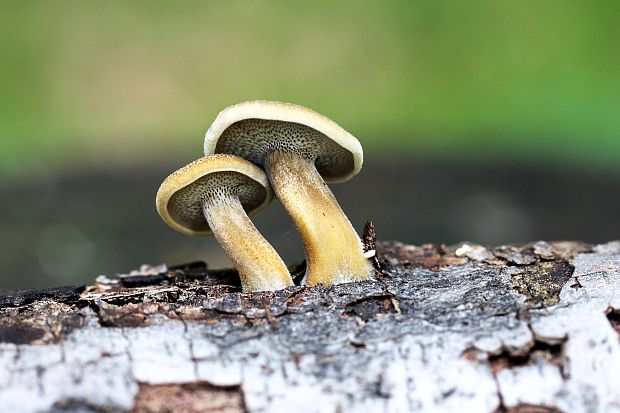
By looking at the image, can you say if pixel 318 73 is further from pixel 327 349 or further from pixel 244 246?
pixel 327 349

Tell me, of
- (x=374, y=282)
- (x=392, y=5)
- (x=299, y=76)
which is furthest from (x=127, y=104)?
(x=374, y=282)

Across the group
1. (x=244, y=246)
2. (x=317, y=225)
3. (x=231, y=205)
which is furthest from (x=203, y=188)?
(x=317, y=225)

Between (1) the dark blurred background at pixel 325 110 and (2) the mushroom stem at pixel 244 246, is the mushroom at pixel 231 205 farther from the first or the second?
(1) the dark blurred background at pixel 325 110

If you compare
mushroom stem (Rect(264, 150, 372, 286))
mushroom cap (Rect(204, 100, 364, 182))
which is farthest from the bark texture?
mushroom cap (Rect(204, 100, 364, 182))

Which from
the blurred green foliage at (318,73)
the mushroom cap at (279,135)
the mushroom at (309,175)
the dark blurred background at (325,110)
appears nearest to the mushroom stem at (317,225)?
the mushroom at (309,175)

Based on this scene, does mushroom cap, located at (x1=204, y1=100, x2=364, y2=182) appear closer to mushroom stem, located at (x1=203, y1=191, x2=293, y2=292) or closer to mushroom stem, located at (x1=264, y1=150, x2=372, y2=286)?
mushroom stem, located at (x1=264, y1=150, x2=372, y2=286)
